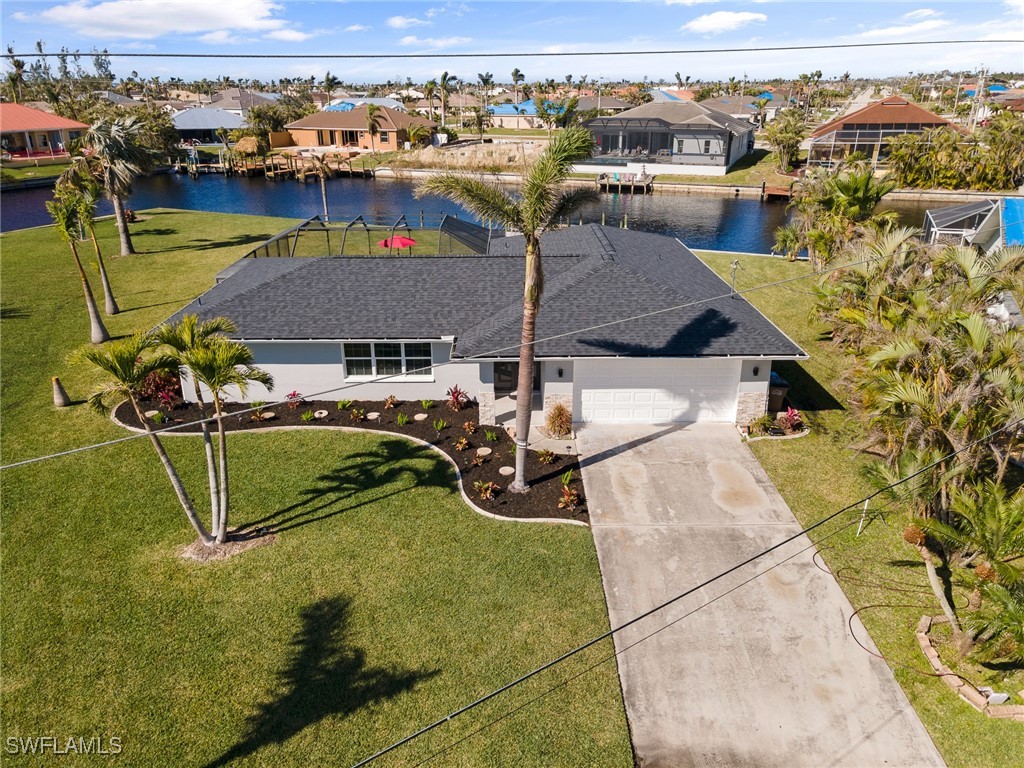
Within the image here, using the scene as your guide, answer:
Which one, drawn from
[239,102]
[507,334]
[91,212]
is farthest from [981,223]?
[239,102]

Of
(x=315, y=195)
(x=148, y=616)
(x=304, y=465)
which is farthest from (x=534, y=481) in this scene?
(x=315, y=195)

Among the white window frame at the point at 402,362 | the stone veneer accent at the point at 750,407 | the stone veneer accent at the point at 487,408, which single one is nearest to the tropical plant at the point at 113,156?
the white window frame at the point at 402,362

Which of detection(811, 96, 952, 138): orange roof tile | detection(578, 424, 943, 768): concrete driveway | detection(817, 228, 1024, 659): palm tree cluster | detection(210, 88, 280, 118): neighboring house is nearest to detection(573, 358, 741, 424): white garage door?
detection(578, 424, 943, 768): concrete driveway

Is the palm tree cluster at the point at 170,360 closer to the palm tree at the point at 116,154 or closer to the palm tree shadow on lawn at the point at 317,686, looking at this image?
the palm tree shadow on lawn at the point at 317,686

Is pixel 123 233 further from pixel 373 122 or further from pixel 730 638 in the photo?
pixel 373 122

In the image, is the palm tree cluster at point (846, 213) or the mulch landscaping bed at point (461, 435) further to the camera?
the palm tree cluster at point (846, 213)

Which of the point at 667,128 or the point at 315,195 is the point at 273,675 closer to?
the point at 315,195
